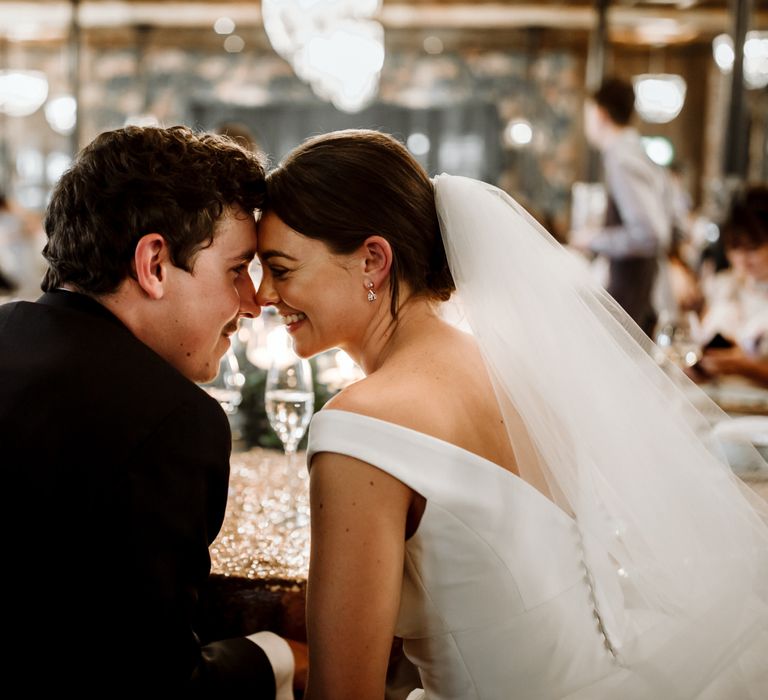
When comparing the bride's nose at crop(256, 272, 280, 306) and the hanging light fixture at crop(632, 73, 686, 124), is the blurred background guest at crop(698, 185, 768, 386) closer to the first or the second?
the bride's nose at crop(256, 272, 280, 306)

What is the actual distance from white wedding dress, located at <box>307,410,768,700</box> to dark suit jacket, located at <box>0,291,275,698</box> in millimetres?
248

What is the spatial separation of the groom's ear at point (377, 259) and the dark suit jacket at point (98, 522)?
0.48 meters

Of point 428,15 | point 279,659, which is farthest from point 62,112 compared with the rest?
point 279,659

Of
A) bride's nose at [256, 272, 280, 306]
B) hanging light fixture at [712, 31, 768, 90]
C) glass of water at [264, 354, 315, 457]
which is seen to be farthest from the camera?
hanging light fixture at [712, 31, 768, 90]

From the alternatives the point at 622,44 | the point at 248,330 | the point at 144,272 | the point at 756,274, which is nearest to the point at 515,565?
the point at 144,272

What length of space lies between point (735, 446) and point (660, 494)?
21.7 inches

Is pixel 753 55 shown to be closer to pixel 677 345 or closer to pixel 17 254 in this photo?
pixel 17 254

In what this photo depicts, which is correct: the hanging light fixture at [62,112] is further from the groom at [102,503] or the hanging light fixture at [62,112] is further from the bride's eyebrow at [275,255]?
the groom at [102,503]

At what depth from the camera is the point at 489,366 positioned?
1.68m

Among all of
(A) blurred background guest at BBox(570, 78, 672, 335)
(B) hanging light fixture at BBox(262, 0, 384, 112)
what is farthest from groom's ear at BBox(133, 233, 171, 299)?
(A) blurred background guest at BBox(570, 78, 672, 335)

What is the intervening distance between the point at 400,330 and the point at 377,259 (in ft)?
0.45

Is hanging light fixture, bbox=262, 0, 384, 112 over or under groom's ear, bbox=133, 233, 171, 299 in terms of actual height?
over

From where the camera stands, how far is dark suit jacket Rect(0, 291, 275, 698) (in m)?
1.28

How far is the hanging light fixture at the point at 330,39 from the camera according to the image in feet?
16.2
